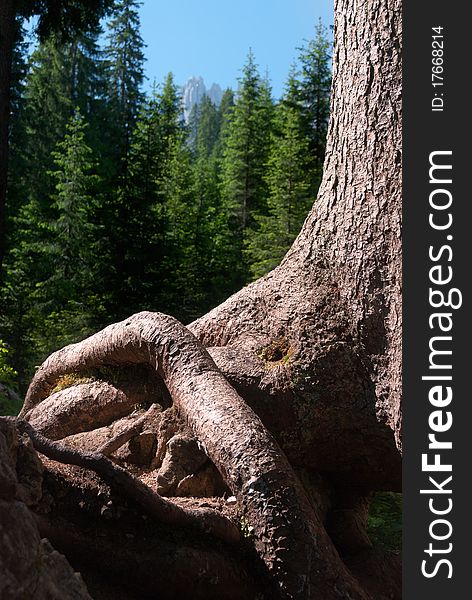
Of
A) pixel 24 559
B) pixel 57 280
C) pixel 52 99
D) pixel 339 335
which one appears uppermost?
pixel 52 99

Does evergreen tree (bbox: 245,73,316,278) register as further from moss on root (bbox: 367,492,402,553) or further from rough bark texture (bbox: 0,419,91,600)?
rough bark texture (bbox: 0,419,91,600)

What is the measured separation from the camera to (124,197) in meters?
16.5

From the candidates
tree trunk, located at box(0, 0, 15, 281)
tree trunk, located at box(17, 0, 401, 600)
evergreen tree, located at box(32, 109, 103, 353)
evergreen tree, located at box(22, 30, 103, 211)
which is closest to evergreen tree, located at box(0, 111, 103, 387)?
evergreen tree, located at box(32, 109, 103, 353)

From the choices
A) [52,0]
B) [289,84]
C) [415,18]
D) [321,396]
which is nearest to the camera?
[415,18]

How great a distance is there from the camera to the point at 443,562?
3.18m

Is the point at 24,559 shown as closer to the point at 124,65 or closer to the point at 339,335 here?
the point at 339,335

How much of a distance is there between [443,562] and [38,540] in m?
2.04

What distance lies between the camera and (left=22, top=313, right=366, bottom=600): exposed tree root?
10.5ft

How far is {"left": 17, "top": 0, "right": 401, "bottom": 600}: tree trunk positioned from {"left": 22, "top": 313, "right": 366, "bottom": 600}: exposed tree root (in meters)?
0.02

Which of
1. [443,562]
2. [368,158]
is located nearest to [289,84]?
[368,158]

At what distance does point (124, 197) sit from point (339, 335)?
42.3 feet

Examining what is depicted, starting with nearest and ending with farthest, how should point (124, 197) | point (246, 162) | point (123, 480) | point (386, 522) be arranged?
1. point (123, 480)
2. point (386, 522)
3. point (124, 197)
4. point (246, 162)

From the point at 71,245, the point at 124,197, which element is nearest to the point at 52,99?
the point at 71,245

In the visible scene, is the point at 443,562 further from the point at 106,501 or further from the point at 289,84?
the point at 289,84
